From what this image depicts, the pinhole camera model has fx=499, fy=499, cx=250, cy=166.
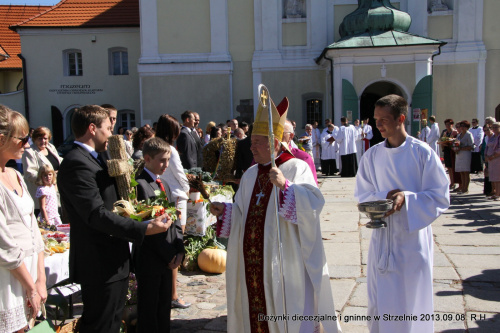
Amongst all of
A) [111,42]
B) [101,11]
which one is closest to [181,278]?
[111,42]

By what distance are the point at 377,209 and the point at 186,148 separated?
4621 mm

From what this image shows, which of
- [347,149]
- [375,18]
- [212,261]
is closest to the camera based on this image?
[212,261]

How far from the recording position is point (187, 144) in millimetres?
7727

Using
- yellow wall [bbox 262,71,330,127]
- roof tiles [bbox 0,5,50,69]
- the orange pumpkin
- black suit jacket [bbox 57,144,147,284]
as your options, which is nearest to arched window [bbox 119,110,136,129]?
yellow wall [bbox 262,71,330,127]

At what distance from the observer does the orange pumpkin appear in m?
6.54

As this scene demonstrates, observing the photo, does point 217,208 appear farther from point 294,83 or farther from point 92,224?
point 294,83

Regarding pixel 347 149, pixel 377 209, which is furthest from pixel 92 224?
pixel 347 149

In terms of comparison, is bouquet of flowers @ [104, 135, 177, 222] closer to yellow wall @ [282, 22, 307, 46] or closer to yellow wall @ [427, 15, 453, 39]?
yellow wall @ [282, 22, 307, 46]

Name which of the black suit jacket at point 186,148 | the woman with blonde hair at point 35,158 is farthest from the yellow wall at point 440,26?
the woman with blonde hair at point 35,158

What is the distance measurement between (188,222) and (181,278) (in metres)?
0.81

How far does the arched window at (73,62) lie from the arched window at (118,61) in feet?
4.74

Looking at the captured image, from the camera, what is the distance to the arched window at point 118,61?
923 inches

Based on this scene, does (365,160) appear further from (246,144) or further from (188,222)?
(246,144)

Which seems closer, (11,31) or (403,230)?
(403,230)
